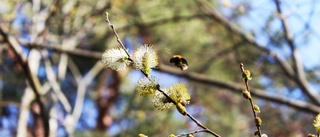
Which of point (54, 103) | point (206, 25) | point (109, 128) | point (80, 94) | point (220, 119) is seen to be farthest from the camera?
point (109, 128)

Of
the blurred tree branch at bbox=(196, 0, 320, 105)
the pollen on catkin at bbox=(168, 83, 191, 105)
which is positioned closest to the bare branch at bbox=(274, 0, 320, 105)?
the blurred tree branch at bbox=(196, 0, 320, 105)

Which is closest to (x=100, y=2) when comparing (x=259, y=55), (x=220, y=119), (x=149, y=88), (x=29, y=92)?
(x=29, y=92)

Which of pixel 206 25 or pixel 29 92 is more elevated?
pixel 206 25

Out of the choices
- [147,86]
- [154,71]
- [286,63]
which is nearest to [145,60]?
[147,86]

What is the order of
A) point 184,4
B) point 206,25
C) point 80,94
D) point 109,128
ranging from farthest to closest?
point 109,128, point 206,25, point 184,4, point 80,94

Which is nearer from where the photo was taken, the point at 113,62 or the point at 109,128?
the point at 113,62

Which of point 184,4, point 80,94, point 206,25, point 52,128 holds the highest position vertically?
point 206,25

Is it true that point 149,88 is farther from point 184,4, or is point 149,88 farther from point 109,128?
point 109,128

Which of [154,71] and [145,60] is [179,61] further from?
[154,71]
